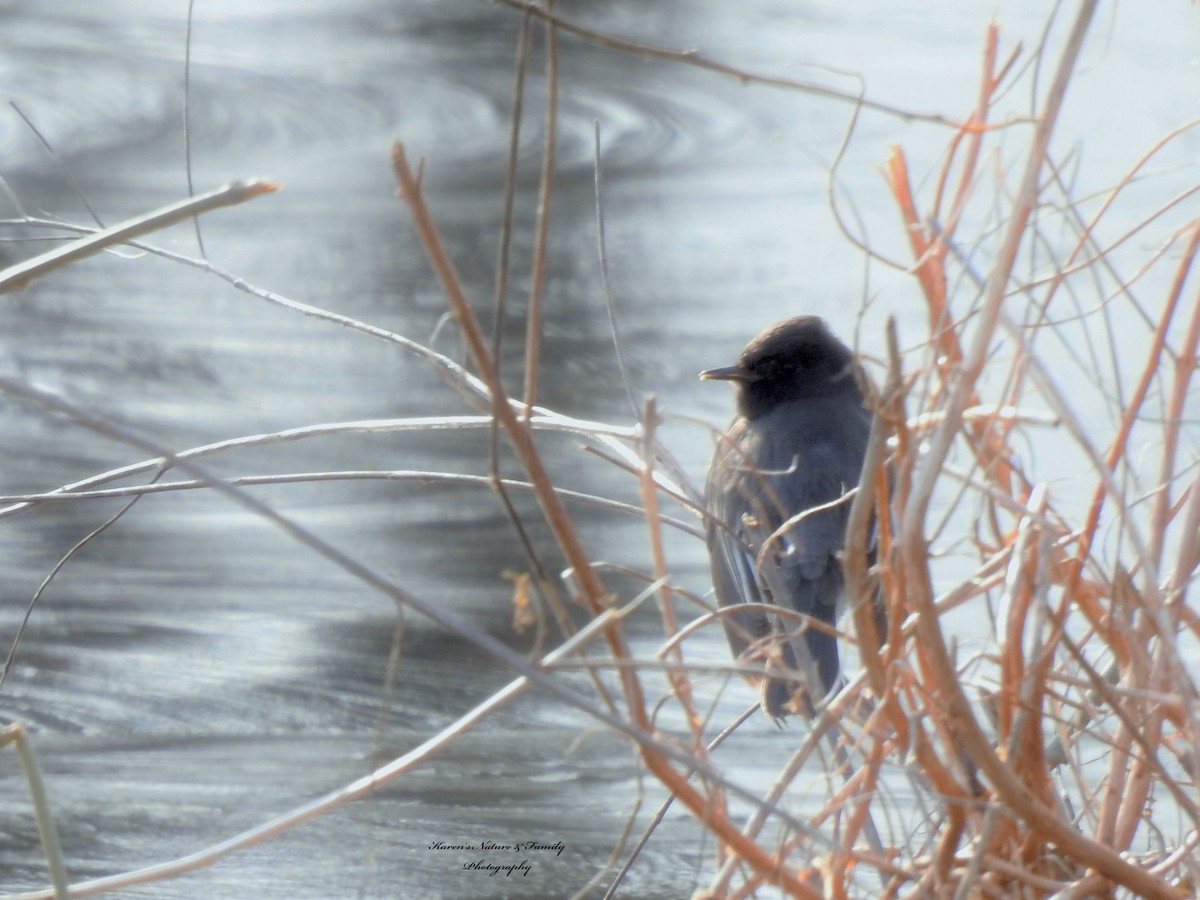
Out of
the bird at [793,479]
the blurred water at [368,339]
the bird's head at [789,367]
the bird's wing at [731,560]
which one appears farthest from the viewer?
the bird's head at [789,367]

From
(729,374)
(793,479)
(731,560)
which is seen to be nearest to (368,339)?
(729,374)

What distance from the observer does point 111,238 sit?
1896 millimetres

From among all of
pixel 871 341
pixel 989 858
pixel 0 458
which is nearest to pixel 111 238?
pixel 989 858

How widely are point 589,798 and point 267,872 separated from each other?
2.84 feet

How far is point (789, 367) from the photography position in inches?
191

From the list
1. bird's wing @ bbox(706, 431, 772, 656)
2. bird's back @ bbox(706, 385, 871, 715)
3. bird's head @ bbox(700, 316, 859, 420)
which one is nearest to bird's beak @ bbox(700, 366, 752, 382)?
bird's head @ bbox(700, 316, 859, 420)

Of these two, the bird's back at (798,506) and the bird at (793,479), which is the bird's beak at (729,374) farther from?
the bird's back at (798,506)

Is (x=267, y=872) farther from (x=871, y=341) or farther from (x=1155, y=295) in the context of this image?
(x=1155, y=295)

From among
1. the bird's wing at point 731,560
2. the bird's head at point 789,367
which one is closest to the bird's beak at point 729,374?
the bird's head at point 789,367

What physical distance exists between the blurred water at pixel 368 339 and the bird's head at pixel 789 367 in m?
0.24

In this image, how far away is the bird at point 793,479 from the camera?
3.97 meters

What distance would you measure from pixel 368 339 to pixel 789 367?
4046mm

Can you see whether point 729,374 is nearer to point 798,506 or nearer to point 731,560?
point 798,506

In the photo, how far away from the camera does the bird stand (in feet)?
13.0
